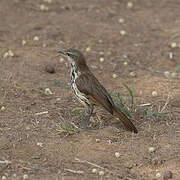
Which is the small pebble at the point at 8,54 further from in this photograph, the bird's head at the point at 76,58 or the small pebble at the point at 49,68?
the bird's head at the point at 76,58

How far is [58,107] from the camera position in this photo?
716 cm

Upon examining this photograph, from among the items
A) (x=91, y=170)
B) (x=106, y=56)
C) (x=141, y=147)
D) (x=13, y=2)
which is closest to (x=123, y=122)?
(x=141, y=147)

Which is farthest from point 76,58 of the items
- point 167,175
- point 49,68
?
point 167,175

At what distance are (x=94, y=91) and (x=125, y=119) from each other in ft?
1.67

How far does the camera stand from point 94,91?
254 inches

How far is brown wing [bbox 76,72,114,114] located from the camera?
6375mm

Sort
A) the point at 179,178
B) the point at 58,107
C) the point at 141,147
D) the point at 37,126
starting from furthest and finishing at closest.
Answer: the point at 58,107
the point at 37,126
the point at 141,147
the point at 179,178

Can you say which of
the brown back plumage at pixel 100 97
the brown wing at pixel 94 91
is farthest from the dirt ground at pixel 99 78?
the brown wing at pixel 94 91

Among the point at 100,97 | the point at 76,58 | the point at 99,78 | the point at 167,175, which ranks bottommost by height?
the point at 99,78

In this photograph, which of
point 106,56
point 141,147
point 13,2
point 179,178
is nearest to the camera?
point 179,178

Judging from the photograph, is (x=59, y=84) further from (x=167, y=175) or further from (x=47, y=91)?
(x=167, y=175)

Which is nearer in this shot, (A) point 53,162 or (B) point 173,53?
(A) point 53,162

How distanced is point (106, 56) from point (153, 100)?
1907 mm

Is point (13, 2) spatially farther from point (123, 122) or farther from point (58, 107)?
point (123, 122)
